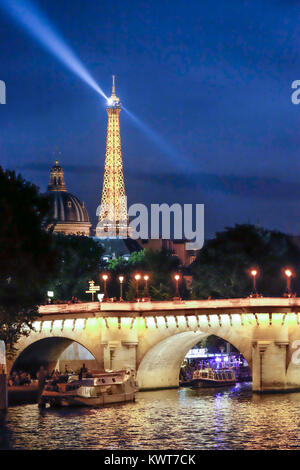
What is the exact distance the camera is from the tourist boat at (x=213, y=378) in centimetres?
11925

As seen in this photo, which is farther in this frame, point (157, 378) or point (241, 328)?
point (157, 378)

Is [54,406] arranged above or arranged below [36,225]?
below

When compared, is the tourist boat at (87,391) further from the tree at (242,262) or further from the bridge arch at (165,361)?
the tree at (242,262)

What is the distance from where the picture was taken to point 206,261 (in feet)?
499

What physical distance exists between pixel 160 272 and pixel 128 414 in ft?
297

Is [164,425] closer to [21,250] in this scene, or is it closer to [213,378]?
[21,250]

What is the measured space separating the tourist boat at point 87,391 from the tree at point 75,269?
41.6 metres

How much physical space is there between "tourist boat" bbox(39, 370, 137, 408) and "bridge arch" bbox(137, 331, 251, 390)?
10.7m

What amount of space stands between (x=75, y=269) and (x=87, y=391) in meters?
55.8

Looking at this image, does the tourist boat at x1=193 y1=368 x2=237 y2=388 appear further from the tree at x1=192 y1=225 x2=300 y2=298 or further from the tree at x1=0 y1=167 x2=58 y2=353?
the tree at x1=0 y1=167 x2=58 y2=353

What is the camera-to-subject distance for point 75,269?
5960 inches
